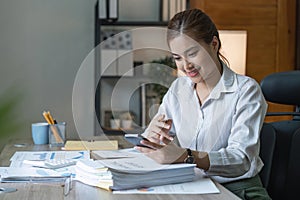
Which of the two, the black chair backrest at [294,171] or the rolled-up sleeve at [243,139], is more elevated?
the rolled-up sleeve at [243,139]

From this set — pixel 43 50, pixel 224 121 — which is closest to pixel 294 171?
pixel 224 121

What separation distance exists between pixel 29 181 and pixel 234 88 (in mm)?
714

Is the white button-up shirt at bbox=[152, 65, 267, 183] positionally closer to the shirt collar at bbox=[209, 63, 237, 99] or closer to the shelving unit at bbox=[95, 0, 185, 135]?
the shirt collar at bbox=[209, 63, 237, 99]

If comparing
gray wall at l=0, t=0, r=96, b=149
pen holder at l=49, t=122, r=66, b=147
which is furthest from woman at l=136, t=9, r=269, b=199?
gray wall at l=0, t=0, r=96, b=149

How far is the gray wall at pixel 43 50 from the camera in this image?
3.32m

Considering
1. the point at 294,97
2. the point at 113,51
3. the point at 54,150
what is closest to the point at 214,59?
the point at 294,97

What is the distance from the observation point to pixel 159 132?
1560 mm

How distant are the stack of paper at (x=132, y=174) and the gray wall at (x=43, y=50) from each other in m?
2.05

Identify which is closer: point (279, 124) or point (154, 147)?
point (154, 147)

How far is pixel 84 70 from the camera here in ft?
10.9

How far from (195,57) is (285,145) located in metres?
0.55

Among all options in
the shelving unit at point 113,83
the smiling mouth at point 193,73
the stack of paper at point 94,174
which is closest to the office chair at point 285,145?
the smiling mouth at point 193,73

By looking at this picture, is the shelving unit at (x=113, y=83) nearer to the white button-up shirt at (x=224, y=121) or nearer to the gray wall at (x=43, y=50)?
the gray wall at (x=43, y=50)

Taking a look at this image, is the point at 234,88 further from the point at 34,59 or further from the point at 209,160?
the point at 34,59
